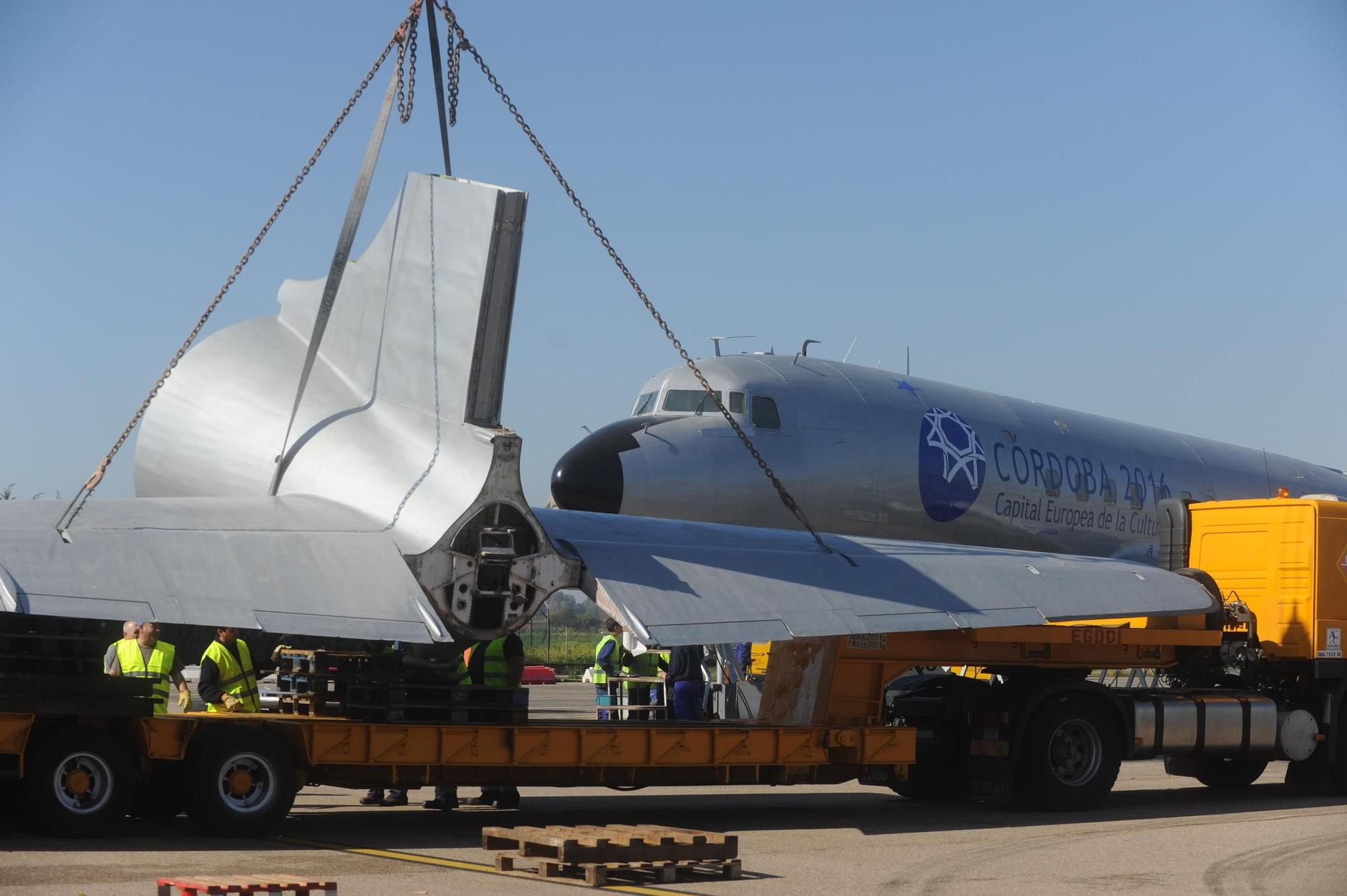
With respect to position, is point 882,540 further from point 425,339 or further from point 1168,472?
point 1168,472

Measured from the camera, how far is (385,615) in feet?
38.2

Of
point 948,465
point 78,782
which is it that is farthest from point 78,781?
point 948,465

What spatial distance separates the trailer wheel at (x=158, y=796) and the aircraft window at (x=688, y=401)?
30.0 ft

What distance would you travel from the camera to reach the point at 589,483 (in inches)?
703

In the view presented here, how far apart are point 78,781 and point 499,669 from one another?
452cm

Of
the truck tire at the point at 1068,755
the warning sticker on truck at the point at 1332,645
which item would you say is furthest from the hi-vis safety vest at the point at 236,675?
the warning sticker on truck at the point at 1332,645

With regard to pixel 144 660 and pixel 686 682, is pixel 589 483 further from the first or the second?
pixel 144 660

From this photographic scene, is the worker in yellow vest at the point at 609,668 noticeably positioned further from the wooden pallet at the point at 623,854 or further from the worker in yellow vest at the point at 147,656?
the wooden pallet at the point at 623,854

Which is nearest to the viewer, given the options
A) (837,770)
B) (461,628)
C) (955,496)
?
(461,628)

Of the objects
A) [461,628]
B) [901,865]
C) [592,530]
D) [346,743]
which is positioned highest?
[592,530]

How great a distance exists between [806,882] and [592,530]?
14.5 ft

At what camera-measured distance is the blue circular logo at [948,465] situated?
21297 mm

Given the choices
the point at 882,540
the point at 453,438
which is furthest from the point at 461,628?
the point at 882,540

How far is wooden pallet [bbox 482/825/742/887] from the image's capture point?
10.9m
